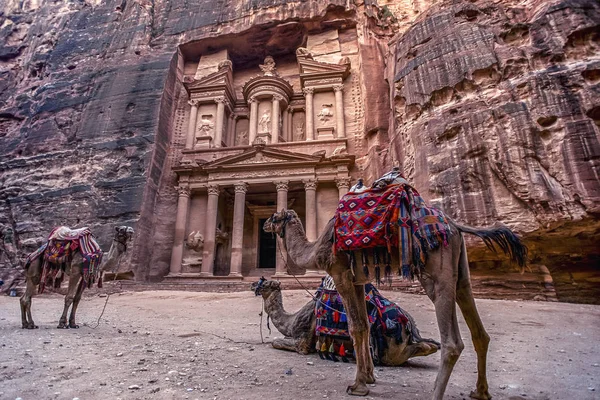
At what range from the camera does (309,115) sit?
71.2 ft

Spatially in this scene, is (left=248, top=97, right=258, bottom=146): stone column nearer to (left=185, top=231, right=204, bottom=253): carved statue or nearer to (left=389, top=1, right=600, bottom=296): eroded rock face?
(left=185, top=231, right=204, bottom=253): carved statue

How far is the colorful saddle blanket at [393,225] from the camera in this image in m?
3.17

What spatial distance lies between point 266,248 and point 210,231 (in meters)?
4.67

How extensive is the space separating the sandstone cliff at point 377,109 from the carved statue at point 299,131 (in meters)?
5.39

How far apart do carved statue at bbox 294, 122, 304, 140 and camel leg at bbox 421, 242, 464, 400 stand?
20.5m

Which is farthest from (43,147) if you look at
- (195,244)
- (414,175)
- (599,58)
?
(599,58)

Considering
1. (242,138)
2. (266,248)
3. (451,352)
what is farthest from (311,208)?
(451,352)

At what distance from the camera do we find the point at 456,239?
10.5 feet

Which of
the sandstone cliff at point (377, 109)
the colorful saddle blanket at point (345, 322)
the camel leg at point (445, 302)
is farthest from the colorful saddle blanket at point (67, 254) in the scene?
the sandstone cliff at point (377, 109)

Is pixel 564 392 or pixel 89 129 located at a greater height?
pixel 89 129

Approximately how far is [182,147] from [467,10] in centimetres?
1772

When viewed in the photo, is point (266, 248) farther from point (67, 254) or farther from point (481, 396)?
point (481, 396)

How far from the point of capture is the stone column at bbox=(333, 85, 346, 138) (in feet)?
67.4

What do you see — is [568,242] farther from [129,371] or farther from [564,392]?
[129,371]
